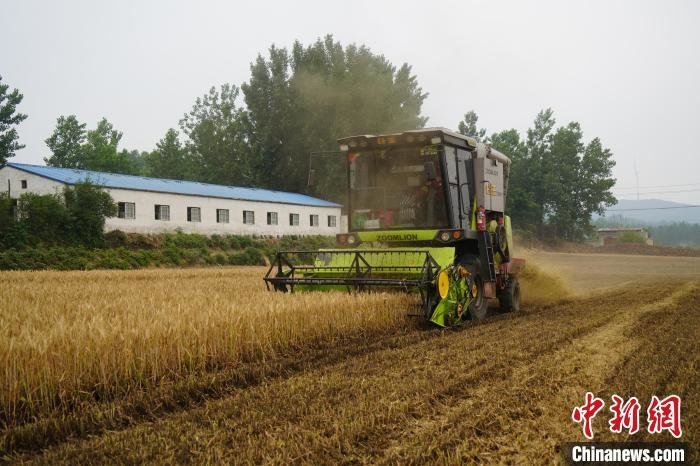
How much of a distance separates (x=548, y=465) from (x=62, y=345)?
3.75 m

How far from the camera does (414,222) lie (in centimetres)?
939

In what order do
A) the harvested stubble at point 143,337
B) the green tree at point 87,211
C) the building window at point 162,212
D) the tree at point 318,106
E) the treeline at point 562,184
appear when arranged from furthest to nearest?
the treeline at point 562,184, the tree at point 318,106, the building window at point 162,212, the green tree at point 87,211, the harvested stubble at point 143,337

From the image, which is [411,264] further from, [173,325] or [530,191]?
[530,191]

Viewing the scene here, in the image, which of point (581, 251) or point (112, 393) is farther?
point (581, 251)

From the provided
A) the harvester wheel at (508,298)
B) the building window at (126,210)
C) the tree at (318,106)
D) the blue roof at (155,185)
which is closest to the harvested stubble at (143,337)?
the harvester wheel at (508,298)

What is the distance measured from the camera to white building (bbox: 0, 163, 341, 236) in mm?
29250

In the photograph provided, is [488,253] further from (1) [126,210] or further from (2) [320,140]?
(2) [320,140]

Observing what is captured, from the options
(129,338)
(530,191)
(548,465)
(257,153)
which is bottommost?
(548,465)

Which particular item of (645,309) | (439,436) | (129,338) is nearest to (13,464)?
(129,338)

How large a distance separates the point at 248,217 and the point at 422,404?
33.5 metres

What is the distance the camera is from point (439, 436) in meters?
3.92

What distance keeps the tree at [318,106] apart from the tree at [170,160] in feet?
33.6

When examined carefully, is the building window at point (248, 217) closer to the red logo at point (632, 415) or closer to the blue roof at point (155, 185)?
the blue roof at point (155, 185)

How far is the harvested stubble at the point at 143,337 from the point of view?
4426 millimetres
